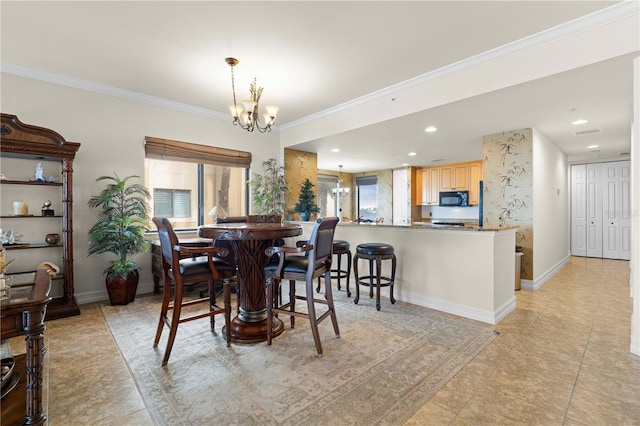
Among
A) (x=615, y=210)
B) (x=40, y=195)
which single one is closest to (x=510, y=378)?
(x=40, y=195)

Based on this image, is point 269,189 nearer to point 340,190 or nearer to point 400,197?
point 340,190

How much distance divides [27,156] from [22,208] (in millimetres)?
559

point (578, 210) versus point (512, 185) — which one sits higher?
point (512, 185)

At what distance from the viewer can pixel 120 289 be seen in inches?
136

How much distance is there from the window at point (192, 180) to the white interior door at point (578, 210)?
7.31 metres

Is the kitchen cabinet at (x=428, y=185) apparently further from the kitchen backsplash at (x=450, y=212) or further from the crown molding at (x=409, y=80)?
the crown molding at (x=409, y=80)

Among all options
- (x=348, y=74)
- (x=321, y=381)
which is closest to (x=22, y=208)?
(x=321, y=381)

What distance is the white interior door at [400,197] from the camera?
823 centimetres

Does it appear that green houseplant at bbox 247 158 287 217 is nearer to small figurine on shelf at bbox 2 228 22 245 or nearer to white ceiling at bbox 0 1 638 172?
white ceiling at bbox 0 1 638 172

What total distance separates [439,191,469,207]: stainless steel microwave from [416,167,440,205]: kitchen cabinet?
279mm

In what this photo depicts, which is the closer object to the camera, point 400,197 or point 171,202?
point 171,202

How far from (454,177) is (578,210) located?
277cm

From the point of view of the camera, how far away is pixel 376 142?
16.7 ft

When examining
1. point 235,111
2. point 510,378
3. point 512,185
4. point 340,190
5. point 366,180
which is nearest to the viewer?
point 510,378
